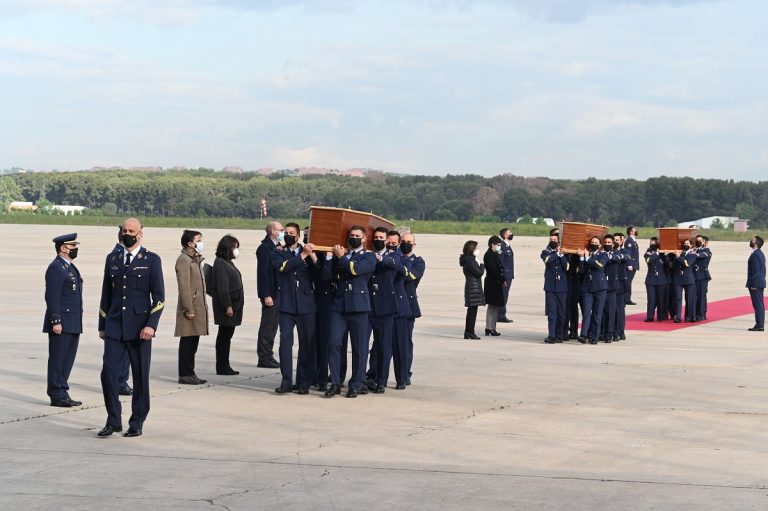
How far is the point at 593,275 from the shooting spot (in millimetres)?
19078

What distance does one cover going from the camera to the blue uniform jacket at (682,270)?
23.0 m

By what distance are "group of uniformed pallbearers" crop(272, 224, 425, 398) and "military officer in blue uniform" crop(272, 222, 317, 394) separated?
1 cm

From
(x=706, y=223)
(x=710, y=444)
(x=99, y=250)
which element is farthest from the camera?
(x=706, y=223)

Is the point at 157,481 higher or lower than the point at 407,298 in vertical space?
lower

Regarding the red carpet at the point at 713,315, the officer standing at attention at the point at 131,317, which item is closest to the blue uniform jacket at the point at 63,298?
the officer standing at attention at the point at 131,317

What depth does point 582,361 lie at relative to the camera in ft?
53.2

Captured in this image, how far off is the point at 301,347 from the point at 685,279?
40.0ft

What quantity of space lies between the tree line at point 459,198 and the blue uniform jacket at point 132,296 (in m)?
156

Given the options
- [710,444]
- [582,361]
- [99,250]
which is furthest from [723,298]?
[99,250]

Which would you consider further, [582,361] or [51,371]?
[582,361]

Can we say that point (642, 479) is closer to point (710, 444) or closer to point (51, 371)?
point (710, 444)

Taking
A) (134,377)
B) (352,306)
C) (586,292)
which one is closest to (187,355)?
(352,306)

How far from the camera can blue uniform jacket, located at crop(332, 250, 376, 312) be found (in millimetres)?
12531

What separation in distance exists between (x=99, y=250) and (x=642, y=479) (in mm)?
48890
